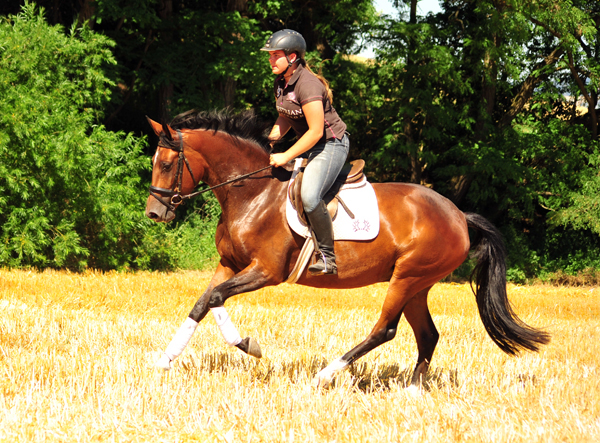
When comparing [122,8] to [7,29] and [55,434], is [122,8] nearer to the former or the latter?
[7,29]

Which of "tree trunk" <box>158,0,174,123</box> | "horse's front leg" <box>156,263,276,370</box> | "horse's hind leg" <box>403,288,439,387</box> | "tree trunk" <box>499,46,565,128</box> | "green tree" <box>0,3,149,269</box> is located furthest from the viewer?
"tree trunk" <box>499,46,565,128</box>

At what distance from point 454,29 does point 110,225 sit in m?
13.3

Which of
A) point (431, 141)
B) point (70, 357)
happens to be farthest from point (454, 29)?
point (70, 357)

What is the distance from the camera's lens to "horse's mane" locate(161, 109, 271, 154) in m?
5.86

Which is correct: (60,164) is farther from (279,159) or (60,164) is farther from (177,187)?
(279,159)

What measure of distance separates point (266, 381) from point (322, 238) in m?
1.47

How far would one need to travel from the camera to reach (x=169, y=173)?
5.52 metres

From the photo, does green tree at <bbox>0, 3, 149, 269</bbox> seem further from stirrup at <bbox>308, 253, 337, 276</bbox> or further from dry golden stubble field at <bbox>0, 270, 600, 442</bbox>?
stirrup at <bbox>308, 253, 337, 276</bbox>

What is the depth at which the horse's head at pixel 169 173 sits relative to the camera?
17.9 feet

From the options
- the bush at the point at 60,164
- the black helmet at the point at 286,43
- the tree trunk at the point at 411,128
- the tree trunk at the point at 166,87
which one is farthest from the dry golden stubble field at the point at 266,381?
the tree trunk at the point at 411,128

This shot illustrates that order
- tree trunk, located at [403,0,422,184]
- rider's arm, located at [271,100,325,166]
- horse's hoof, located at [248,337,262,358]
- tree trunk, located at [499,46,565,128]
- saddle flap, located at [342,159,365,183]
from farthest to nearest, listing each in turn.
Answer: tree trunk, located at [499,46,565,128]
tree trunk, located at [403,0,422,184]
saddle flap, located at [342,159,365,183]
horse's hoof, located at [248,337,262,358]
rider's arm, located at [271,100,325,166]

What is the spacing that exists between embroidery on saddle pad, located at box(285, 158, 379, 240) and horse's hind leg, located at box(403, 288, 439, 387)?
1103 millimetres

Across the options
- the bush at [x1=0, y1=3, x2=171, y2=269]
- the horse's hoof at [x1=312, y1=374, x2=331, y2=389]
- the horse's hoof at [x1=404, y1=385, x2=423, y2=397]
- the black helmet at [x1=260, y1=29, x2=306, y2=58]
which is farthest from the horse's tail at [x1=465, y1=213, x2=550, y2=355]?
the bush at [x1=0, y1=3, x2=171, y2=269]

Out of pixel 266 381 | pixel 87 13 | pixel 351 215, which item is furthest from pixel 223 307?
pixel 87 13
